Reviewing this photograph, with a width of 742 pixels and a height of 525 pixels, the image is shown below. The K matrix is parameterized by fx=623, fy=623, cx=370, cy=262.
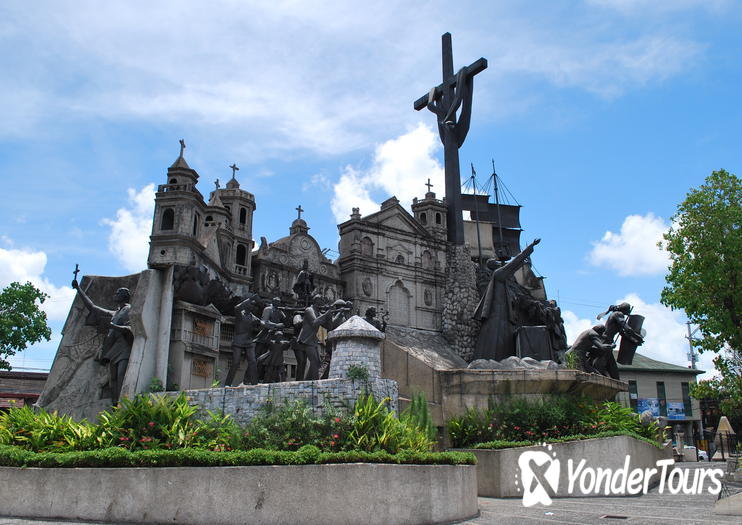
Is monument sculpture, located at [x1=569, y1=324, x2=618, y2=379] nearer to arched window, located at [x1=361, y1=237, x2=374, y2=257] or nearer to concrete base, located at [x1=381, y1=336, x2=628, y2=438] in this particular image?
concrete base, located at [x1=381, y1=336, x2=628, y2=438]

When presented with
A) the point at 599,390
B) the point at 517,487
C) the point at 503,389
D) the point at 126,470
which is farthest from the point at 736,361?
the point at 126,470

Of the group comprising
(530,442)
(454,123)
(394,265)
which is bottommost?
(530,442)

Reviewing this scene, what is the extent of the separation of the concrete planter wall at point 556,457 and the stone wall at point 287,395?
251cm

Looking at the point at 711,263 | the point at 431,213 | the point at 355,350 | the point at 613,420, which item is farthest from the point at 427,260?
the point at 355,350

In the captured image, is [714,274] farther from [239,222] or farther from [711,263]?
[239,222]

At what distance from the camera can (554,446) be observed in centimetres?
1302

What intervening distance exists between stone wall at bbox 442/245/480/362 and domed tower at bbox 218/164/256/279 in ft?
33.5

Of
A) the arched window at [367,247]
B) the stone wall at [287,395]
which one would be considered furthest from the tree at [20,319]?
the stone wall at [287,395]

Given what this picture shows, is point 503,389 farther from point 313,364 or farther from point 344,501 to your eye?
point 344,501

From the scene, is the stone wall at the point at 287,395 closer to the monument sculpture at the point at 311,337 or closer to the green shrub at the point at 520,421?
the monument sculpture at the point at 311,337

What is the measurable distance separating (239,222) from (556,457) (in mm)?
25731

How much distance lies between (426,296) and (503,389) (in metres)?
23.7

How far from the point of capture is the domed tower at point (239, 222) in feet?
105

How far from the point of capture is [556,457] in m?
12.9
